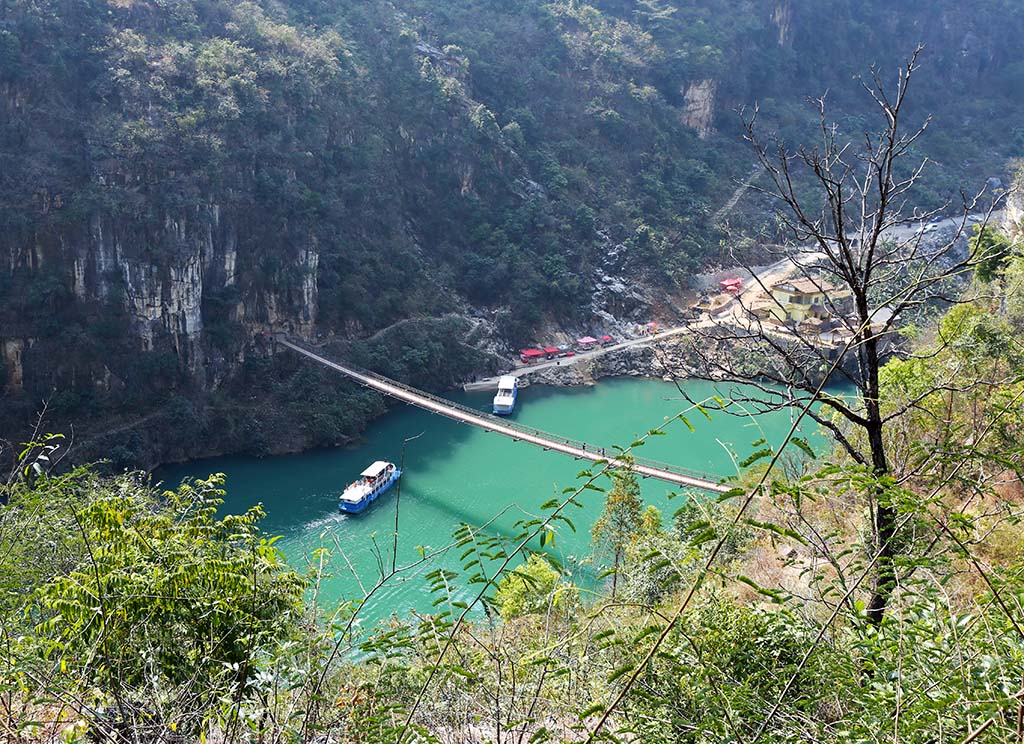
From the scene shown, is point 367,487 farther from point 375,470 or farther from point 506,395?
point 506,395

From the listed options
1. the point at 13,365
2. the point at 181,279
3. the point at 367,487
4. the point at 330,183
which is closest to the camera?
the point at 367,487

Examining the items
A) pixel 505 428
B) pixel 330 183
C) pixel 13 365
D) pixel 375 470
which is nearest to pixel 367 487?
pixel 375 470

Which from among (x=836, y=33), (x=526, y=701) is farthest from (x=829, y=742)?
(x=836, y=33)

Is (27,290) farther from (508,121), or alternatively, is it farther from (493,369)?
(508,121)

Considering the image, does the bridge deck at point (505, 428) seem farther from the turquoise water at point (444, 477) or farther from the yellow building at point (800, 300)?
the yellow building at point (800, 300)

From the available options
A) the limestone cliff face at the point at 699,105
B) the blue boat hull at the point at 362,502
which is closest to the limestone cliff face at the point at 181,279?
the blue boat hull at the point at 362,502

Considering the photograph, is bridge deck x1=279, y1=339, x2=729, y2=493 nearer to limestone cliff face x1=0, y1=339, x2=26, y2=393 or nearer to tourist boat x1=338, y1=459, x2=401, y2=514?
tourist boat x1=338, y1=459, x2=401, y2=514
